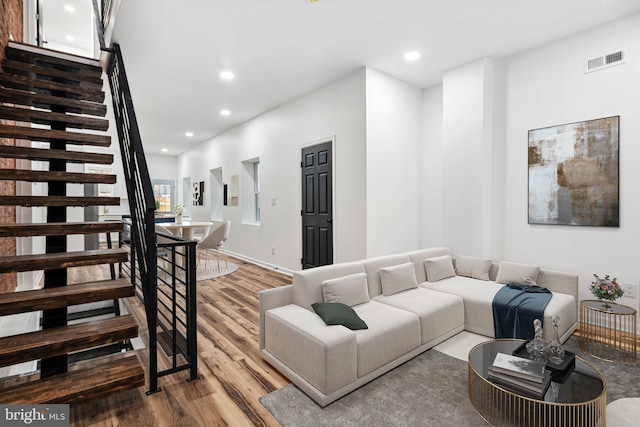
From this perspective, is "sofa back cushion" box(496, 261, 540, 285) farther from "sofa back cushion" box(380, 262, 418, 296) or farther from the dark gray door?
the dark gray door

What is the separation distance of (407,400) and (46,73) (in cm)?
452

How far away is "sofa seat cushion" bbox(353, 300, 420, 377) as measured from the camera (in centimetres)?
226

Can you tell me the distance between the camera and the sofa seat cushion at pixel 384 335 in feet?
7.41

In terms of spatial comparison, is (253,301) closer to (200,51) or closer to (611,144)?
(200,51)

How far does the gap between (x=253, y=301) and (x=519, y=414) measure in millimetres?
3135

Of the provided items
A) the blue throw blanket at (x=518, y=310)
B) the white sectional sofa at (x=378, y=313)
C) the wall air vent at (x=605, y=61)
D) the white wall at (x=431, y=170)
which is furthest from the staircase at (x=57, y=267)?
the wall air vent at (x=605, y=61)

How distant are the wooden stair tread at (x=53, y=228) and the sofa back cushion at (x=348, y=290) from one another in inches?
69.9

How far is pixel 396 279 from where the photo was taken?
326 cm

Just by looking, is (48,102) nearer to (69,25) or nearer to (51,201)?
(51,201)

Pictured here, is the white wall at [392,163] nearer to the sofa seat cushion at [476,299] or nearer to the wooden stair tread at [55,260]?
the sofa seat cushion at [476,299]

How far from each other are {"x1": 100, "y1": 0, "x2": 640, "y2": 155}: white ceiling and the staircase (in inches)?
44.2

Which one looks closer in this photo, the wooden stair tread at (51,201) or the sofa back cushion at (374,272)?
the wooden stair tread at (51,201)

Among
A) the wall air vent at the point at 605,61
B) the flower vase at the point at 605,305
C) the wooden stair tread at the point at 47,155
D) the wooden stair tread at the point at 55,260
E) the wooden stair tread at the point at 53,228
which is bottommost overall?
the flower vase at the point at 605,305

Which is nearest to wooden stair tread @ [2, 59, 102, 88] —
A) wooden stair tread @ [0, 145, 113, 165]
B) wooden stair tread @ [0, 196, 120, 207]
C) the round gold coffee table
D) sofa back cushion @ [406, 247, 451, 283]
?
wooden stair tread @ [0, 145, 113, 165]
